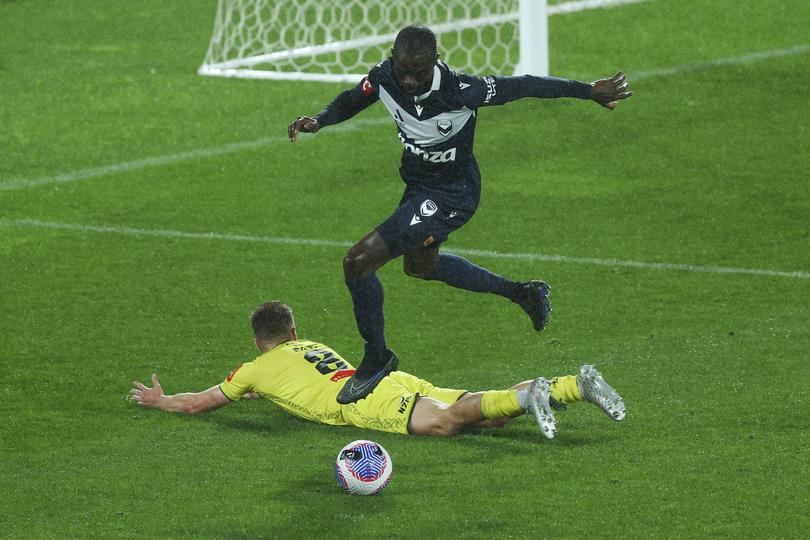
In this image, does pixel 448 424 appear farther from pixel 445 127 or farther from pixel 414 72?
pixel 414 72

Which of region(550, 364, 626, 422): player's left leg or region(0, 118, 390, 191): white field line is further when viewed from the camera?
region(0, 118, 390, 191): white field line

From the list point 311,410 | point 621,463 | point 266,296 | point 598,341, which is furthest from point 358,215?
point 621,463

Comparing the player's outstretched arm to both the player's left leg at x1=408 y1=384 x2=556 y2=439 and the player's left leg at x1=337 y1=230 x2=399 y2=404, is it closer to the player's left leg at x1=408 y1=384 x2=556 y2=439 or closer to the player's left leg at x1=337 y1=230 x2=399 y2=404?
the player's left leg at x1=337 y1=230 x2=399 y2=404

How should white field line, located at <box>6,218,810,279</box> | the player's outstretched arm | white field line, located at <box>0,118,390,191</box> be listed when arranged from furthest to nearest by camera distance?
1. white field line, located at <box>0,118,390,191</box>
2. white field line, located at <box>6,218,810,279</box>
3. the player's outstretched arm

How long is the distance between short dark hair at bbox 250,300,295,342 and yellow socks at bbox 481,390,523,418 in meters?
1.19

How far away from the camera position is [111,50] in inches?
644

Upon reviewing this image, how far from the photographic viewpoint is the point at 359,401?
7.69 metres

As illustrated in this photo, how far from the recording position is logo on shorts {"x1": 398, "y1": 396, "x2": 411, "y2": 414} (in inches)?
299

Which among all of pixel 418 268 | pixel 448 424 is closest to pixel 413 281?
pixel 418 268

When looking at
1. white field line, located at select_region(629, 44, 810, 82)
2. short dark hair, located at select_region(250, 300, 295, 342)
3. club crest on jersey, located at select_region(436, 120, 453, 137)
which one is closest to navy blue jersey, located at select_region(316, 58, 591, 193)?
club crest on jersey, located at select_region(436, 120, 453, 137)

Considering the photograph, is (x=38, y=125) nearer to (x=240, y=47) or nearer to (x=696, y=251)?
(x=240, y=47)

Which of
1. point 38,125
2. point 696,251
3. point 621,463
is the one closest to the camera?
point 621,463

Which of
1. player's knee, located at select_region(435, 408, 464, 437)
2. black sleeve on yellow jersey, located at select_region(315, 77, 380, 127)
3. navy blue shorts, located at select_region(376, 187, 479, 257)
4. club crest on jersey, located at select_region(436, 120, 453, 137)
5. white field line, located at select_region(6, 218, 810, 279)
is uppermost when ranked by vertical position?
black sleeve on yellow jersey, located at select_region(315, 77, 380, 127)

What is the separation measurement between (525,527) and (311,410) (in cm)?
165
